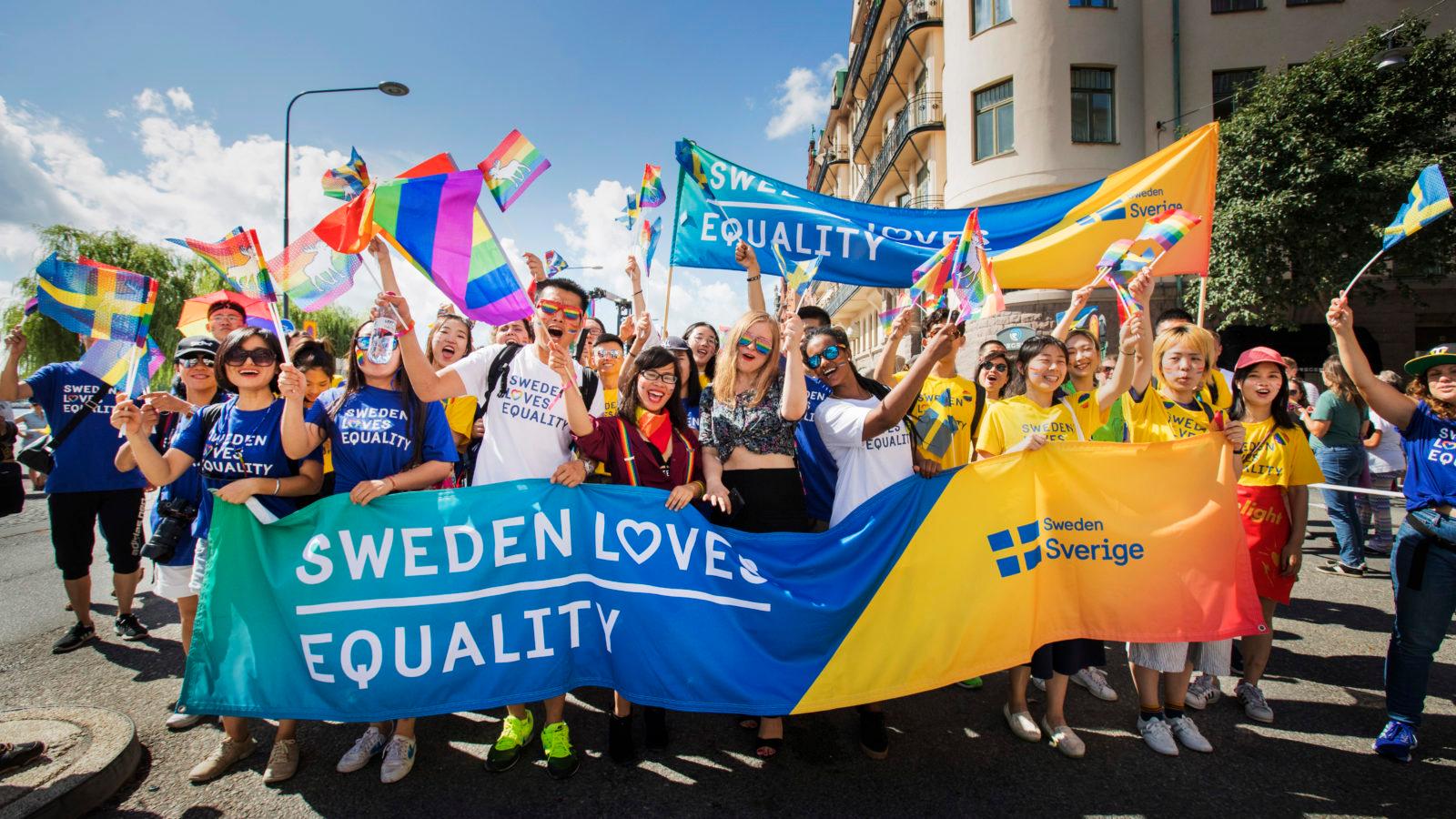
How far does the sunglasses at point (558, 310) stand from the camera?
3.10 meters

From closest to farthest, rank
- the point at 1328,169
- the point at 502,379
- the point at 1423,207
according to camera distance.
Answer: the point at 1423,207 < the point at 502,379 < the point at 1328,169

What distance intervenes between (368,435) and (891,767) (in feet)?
9.84

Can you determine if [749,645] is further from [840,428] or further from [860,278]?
[860,278]

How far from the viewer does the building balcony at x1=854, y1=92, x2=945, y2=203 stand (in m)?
19.2

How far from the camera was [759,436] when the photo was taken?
128 inches

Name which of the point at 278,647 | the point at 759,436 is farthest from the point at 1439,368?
the point at 278,647

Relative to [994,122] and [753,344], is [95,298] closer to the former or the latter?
[753,344]

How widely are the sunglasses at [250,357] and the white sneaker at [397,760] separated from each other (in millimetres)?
1945

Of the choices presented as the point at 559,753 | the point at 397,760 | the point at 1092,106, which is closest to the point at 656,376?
the point at 559,753

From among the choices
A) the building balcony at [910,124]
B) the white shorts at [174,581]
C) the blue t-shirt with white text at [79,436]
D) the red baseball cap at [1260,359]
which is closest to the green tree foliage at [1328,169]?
the building balcony at [910,124]

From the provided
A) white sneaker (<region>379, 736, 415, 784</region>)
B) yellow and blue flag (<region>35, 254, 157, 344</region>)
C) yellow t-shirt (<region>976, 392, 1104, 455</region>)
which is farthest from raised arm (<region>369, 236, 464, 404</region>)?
yellow t-shirt (<region>976, 392, 1104, 455</region>)

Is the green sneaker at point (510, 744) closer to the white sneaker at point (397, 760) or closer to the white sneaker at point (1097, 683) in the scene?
the white sneaker at point (397, 760)

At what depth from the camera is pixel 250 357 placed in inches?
125

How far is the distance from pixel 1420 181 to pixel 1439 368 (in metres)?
1.01
